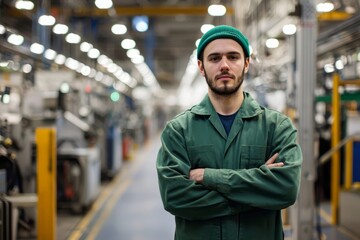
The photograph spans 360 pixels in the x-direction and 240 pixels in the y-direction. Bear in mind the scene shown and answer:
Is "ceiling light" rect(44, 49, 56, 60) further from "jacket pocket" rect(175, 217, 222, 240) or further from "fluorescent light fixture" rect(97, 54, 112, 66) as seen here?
"jacket pocket" rect(175, 217, 222, 240)

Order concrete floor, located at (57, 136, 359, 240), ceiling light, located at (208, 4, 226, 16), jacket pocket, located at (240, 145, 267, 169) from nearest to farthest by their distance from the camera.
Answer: jacket pocket, located at (240, 145, 267, 169) → concrete floor, located at (57, 136, 359, 240) → ceiling light, located at (208, 4, 226, 16)

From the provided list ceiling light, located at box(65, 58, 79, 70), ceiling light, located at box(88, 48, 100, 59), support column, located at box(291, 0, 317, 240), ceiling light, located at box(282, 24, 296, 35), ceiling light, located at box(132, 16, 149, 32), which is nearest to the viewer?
support column, located at box(291, 0, 317, 240)

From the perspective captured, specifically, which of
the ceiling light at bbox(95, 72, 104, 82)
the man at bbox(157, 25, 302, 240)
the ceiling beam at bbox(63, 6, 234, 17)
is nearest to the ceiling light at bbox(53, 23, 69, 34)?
the ceiling beam at bbox(63, 6, 234, 17)

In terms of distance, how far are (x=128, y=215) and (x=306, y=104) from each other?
13.6 feet

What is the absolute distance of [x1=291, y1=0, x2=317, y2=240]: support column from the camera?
5.52 m

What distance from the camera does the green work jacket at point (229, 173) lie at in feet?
8.07

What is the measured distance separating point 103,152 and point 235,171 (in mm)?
9600

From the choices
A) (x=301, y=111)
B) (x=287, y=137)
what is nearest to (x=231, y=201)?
(x=287, y=137)

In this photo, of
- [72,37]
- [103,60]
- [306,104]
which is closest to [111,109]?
[103,60]

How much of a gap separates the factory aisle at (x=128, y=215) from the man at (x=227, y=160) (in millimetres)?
4323

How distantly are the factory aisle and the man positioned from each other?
4323 mm

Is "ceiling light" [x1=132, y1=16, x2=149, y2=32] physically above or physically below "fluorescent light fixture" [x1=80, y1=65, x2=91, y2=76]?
above

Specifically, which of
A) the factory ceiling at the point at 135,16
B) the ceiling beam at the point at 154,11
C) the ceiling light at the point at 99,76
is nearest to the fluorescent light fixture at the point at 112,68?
the ceiling light at the point at 99,76

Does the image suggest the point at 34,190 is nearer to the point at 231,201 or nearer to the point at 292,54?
the point at 292,54
